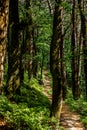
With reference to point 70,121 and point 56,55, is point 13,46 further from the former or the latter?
point 70,121

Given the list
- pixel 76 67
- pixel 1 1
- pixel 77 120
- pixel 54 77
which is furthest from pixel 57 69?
pixel 76 67

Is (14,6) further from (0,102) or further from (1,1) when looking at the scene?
(1,1)

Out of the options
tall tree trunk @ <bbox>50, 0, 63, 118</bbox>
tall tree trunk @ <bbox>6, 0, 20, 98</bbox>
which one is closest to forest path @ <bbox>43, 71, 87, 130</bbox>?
tall tree trunk @ <bbox>50, 0, 63, 118</bbox>

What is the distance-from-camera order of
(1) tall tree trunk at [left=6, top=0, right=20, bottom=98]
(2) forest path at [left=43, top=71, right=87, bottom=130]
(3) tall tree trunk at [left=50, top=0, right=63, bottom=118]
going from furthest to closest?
1. (1) tall tree trunk at [left=6, top=0, right=20, bottom=98]
2. (2) forest path at [left=43, top=71, right=87, bottom=130]
3. (3) tall tree trunk at [left=50, top=0, right=63, bottom=118]

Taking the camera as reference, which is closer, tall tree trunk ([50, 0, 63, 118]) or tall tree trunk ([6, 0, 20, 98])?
tall tree trunk ([50, 0, 63, 118])

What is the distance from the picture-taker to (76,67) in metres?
22.8

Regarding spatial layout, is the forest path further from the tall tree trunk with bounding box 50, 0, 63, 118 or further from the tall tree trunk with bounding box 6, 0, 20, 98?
the tall tree trunk with bounding box 6, 0, 20, 98

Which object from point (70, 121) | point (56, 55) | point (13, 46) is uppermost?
point (13, 46)

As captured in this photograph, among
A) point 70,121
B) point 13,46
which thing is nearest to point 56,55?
point 13,46

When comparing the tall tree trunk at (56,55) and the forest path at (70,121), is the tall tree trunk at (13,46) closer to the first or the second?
the tall tree trunk at (56,55)

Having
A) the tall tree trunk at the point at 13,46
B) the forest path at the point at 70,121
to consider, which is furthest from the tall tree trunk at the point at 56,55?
the tall tree trunk at the point at 13,46

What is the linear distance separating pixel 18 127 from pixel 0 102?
225 centimetres

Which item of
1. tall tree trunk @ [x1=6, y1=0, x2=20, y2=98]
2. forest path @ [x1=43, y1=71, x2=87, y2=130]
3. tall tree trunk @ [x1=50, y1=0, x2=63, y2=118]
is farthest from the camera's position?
tall tree trunk @ [x1=6, y1=0, x2=20, y2=98]

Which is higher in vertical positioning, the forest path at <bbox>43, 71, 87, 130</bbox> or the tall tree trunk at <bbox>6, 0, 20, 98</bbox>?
the tall tree trunk at <bbox>6, 0, 20, 98</bbox>
